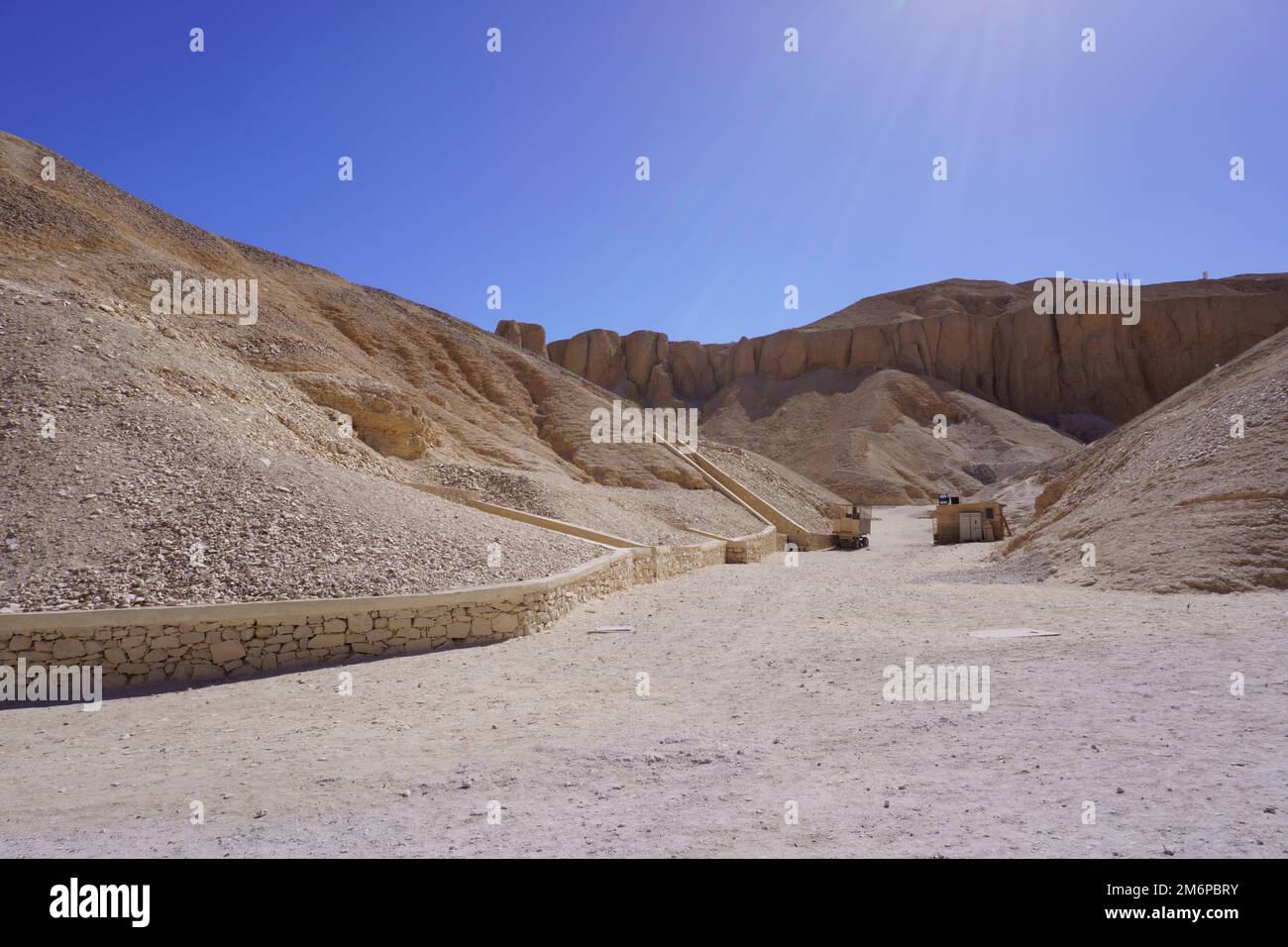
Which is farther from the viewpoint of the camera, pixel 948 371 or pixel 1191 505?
pixel 948 371

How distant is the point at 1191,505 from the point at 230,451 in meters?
16.3

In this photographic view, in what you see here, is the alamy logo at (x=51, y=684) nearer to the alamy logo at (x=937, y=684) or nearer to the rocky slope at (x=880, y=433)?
the alamy logo at (x=937, y=684)

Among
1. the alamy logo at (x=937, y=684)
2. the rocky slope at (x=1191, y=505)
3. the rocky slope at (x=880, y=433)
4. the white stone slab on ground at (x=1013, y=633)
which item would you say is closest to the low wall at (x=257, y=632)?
the alamy logo at (x=937, y=684)

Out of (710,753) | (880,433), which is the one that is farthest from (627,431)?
(710,753)

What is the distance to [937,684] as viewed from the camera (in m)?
7.22

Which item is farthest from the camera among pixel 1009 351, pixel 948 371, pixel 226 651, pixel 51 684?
pixel 1009 351

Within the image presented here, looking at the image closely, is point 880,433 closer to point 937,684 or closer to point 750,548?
point 750,548

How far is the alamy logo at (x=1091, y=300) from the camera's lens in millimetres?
71188

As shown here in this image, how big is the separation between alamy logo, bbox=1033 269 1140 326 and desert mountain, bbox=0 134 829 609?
5448cm

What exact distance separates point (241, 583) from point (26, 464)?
4.25m

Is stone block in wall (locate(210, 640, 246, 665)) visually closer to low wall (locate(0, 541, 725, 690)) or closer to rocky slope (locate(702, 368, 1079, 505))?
low wall (locate(0, 541, 725, 690))

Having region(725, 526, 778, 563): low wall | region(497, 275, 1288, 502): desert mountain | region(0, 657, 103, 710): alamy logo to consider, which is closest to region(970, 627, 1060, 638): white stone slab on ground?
region(0, 657, 103, 710): alamy logo

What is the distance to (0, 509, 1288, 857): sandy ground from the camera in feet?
13.6
